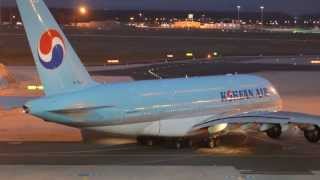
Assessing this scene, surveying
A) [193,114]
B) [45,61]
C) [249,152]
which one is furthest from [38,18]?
[249,152]

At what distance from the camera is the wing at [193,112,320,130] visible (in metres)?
31.6

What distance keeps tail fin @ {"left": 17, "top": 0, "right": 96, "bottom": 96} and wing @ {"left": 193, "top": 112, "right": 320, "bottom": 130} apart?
285 inches

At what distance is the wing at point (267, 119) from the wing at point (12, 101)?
18420mm

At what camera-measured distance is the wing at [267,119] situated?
31.6 meters

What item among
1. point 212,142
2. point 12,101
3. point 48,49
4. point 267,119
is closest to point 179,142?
point 212,142

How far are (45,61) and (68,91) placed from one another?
172cm

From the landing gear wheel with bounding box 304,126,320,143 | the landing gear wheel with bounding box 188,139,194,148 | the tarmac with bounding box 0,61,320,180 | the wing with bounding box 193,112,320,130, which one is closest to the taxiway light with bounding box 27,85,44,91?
the tarmac with bounding box 0,61,320,180

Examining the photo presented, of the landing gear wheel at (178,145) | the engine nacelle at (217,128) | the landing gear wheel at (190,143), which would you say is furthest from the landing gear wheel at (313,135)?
the landing gear wheel at (178,145)

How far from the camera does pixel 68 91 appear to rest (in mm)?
30734

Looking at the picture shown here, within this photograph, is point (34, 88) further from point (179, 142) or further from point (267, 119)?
point (267, 119)

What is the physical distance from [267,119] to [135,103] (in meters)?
6.41

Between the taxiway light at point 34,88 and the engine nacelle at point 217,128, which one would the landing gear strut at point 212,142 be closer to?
the engine nacelle at point 217,128

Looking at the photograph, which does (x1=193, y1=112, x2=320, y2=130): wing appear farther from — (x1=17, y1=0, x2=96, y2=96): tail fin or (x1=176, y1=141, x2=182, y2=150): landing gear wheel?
(x1=17, y1=0, x2=96, y2=96): tail fin

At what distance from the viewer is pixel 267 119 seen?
106 ft
